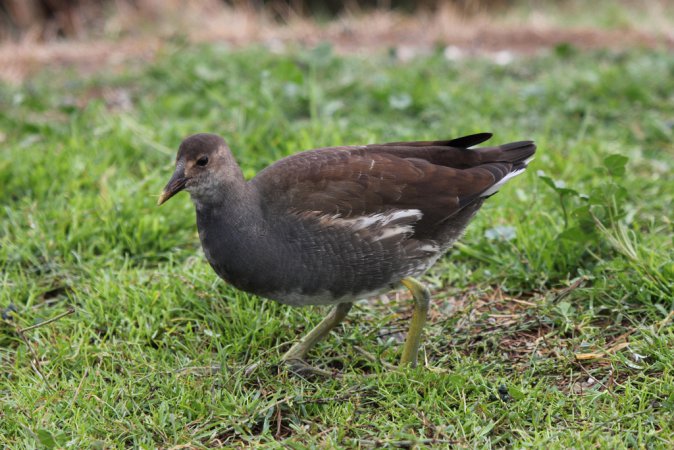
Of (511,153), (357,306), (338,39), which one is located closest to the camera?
(511,153)

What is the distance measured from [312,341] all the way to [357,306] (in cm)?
52

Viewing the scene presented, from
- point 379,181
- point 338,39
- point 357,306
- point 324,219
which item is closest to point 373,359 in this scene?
point 357,306

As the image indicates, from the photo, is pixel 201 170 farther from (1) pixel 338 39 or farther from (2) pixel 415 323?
(1) pixel 338 39

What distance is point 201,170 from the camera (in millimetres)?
3551

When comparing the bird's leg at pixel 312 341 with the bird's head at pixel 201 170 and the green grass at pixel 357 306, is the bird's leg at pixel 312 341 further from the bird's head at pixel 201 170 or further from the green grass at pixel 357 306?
the bird's head at pixel 201 170

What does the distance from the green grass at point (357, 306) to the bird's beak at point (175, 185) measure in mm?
732

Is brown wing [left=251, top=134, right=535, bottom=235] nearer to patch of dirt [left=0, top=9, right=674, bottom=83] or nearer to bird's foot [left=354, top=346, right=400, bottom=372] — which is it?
bird's foot [left=354, top=346, right=400, bottom=372]

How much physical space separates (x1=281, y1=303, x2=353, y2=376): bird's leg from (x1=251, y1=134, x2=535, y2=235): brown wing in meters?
0.56

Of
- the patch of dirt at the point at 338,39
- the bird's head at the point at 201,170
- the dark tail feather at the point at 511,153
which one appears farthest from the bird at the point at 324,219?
the patch of dirt at the point at 338,39

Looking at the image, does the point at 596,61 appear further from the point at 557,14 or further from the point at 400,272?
the point at 400,272

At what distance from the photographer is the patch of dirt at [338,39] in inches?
300

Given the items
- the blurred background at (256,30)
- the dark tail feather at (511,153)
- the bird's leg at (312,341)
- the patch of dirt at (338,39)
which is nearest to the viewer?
the bird's leg at (312,341)

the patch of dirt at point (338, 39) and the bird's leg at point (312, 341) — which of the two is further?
the patch of dirt at point (338, 39)

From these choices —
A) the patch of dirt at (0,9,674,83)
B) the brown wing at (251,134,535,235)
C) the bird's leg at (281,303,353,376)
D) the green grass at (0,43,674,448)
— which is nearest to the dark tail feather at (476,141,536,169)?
the brown wing at (251,134,535,235)
